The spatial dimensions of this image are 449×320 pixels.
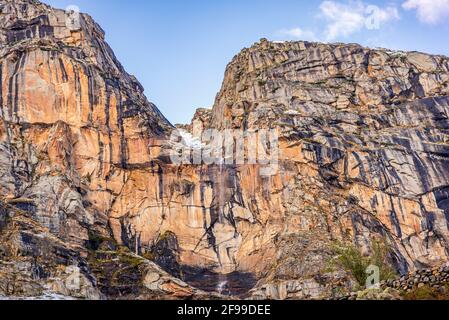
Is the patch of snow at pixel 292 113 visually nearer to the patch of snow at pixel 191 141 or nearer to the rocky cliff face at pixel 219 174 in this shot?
the rocky cliff face at pixel 219 174

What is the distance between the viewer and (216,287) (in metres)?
103

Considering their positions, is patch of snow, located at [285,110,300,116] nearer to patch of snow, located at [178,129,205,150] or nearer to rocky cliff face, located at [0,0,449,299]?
rocky cliff face, located at [0,0,449,299]

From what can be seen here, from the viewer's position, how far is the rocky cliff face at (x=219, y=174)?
309 feet

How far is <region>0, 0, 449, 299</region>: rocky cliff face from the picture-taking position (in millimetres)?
94062

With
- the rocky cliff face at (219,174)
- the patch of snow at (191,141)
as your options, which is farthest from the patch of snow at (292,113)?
the patch of snow at (191,141)

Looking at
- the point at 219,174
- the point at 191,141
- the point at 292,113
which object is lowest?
the point at 219,174

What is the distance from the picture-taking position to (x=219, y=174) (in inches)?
4454

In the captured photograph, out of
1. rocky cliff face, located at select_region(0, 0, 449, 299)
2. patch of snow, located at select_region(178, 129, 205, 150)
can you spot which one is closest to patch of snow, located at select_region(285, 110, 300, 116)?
rocky cliff face, located at select_region(0, 0, 449, 299)

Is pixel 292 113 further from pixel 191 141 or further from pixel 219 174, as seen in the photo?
pixel 191 141

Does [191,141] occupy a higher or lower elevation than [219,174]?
higher

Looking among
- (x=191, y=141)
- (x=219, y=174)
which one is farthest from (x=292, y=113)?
(x=191, y=141)
